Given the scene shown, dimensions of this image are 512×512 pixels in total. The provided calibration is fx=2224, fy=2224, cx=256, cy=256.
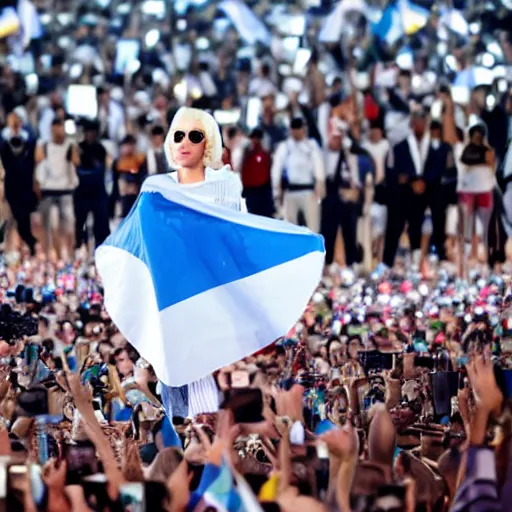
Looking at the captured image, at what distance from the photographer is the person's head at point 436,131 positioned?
21.7 metres

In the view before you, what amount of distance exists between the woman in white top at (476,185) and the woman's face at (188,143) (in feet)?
36.8

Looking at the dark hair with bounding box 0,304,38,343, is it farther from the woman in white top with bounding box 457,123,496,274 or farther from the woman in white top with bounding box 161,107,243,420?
the woman in white top with bounding box 457,123,496,274

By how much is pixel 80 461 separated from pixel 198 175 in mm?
2768

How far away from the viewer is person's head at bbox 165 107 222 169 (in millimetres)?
10023

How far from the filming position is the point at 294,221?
69.2 feet

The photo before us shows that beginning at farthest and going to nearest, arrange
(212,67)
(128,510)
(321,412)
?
(212,67) → (321,412) → (128,510)

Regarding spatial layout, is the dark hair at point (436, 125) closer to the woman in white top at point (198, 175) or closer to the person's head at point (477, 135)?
the person's head at point (477, 135)

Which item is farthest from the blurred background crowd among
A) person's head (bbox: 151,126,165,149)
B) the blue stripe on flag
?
the blue stripe on flag

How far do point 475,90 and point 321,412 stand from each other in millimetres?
16529

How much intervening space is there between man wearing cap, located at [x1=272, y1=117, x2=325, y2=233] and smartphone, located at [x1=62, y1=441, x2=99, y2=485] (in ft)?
42.2

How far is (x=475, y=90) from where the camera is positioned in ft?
84.8

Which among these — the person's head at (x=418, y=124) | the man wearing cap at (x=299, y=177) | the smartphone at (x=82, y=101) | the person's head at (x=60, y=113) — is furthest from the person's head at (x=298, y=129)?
the smartphone at (x=82, y=101)

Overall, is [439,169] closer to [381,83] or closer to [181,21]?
[381,83]

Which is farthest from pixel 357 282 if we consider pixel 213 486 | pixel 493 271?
pixel 213 486
